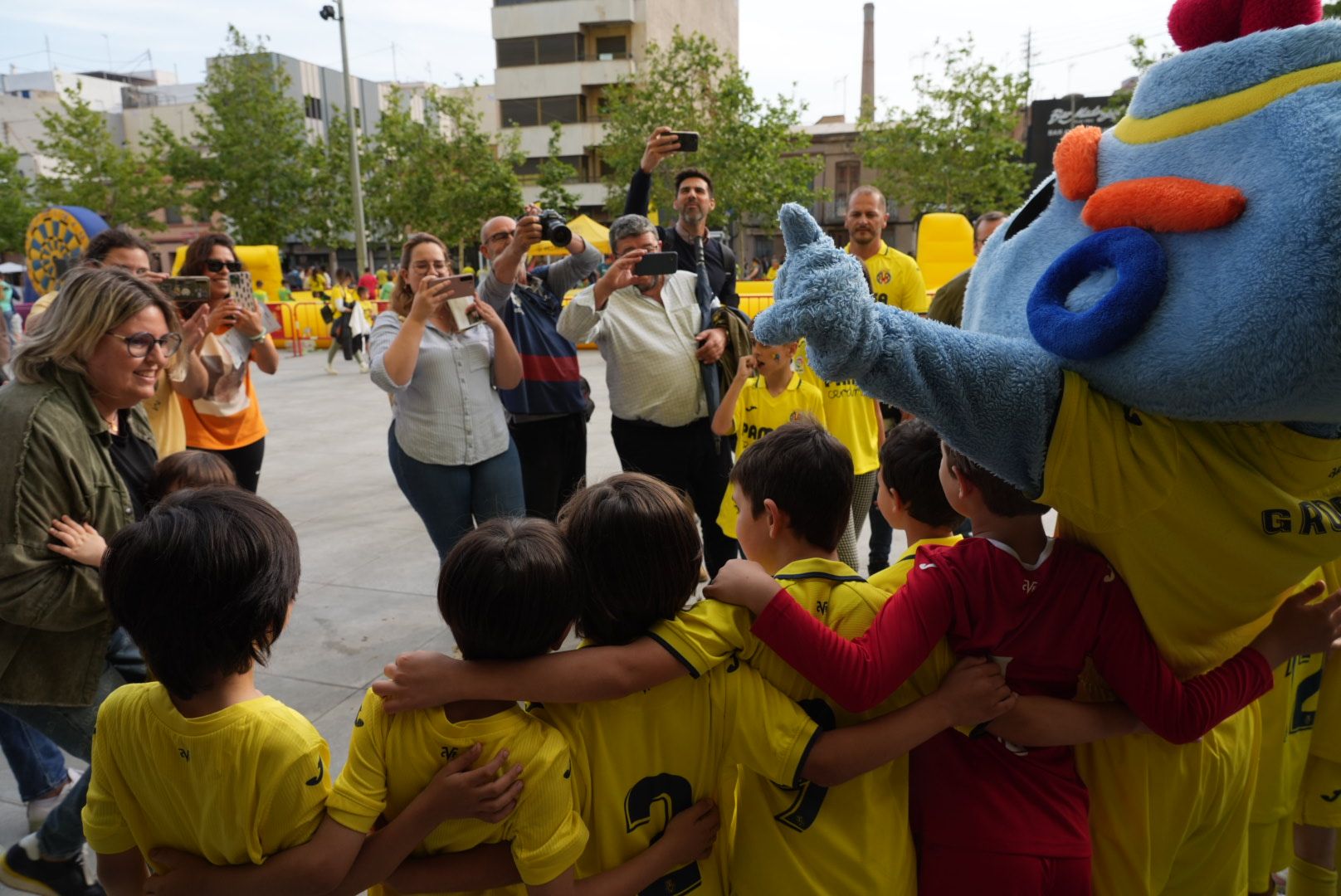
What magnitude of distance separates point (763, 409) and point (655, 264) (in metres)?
0.78

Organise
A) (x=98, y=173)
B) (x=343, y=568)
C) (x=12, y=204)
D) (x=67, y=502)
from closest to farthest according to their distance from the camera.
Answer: (x=67, y=502) < (x=343, y=568) < (x=98, y=173) < (x=12, y=204)

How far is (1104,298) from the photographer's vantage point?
1304mm

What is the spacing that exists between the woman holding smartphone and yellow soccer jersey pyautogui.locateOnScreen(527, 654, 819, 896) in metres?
2.05

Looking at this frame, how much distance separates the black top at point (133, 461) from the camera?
7.81ft

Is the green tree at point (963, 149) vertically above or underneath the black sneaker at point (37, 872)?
above

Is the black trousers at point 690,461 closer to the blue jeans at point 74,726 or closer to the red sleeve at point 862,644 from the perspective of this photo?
the blue jeans at point 74,726

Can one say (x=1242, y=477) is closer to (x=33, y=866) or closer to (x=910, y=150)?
(x=33, y=866)

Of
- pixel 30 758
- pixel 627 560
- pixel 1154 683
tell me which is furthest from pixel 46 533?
pixel 1154 683

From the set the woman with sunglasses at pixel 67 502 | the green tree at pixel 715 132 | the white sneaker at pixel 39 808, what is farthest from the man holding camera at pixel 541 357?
the green tree at pixel 715 132

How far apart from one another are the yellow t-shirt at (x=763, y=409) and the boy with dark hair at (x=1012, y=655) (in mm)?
2131

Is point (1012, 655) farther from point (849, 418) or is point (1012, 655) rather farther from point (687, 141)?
point (687, 141)

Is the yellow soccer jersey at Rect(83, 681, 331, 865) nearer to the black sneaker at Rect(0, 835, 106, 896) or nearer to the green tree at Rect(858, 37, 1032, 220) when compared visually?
the black sneaker at Rect(0, 835, 106, 896)

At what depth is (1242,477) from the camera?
138 centimetres

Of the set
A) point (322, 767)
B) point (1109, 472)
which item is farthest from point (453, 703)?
point (1109, 472)
